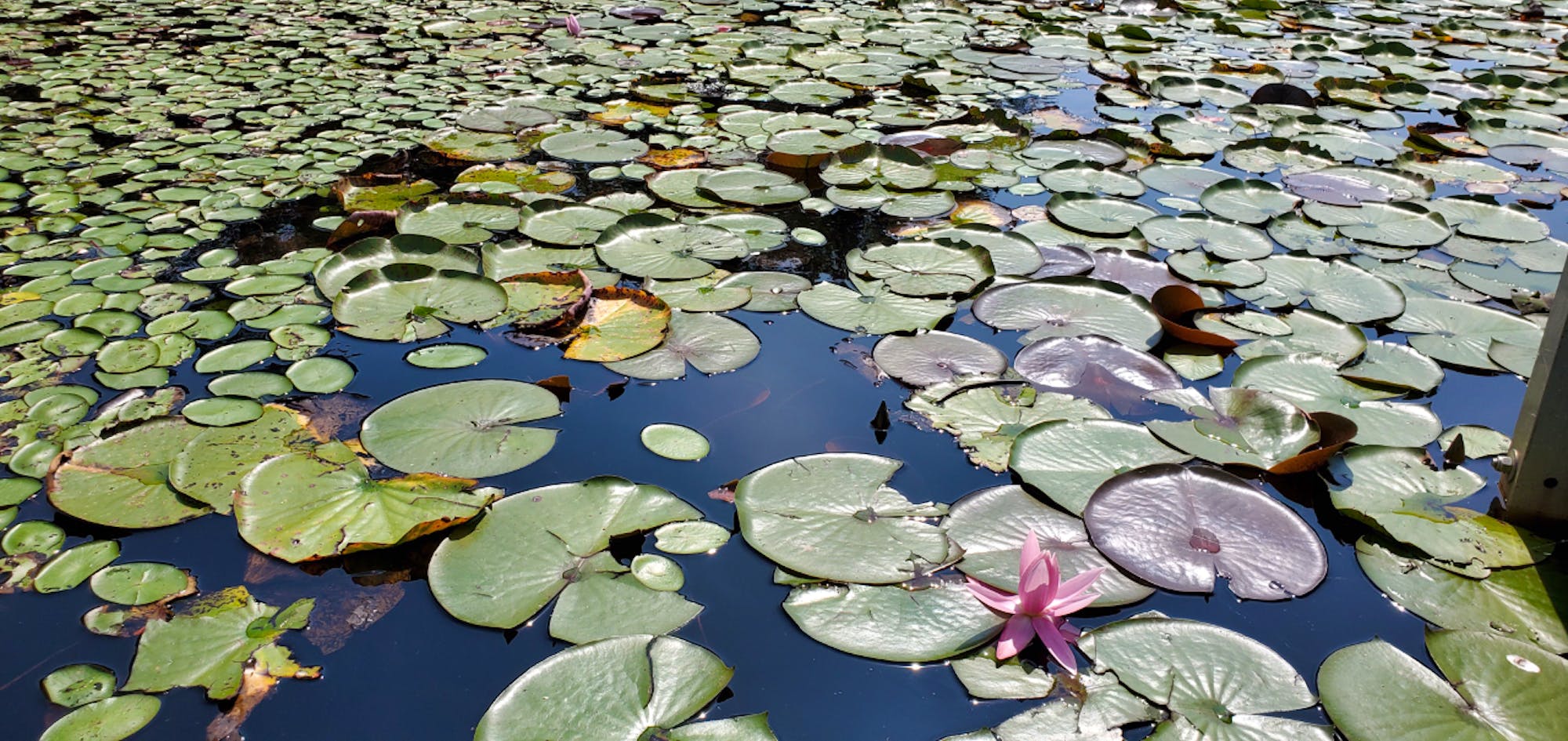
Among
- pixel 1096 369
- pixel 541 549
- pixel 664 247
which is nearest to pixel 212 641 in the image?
pixel 541 549

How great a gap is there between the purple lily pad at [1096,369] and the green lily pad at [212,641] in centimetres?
174

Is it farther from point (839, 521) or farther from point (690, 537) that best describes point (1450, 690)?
point (690, 537)

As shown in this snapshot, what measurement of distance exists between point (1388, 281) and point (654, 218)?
92.0 inches

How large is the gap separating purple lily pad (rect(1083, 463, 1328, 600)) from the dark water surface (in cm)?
4

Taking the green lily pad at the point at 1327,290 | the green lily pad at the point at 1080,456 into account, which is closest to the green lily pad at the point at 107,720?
the green lily pad at the point at 1080,456

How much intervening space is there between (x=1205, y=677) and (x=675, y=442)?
119 centimetres

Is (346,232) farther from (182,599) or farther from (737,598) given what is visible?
(737,598)

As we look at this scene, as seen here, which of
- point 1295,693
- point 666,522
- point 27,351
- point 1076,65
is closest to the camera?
point 1295,693

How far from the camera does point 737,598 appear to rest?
1.78m

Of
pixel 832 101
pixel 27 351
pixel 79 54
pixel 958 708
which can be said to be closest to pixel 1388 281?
pixel 958 708

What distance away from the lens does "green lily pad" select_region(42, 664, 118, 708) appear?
1542 mm

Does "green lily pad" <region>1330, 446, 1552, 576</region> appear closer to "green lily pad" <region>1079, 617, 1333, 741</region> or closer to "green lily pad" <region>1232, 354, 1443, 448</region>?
"green lily pad" <region>1232, 354, 1443, 448</region>

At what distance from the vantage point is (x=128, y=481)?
6.58ft

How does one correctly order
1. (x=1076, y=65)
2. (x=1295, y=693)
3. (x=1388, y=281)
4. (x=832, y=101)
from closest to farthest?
1. (x=1295, y=693)
2. (x=1388, y=281)
3. (x=832, y=101)
4. (x=1076, y=65)
